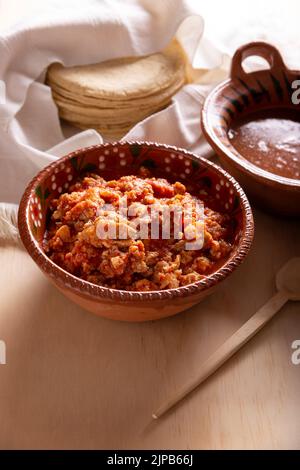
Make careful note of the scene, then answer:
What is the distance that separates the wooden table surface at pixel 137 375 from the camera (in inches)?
46.9

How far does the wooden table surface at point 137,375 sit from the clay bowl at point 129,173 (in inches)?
3.5

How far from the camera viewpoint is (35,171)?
167cm

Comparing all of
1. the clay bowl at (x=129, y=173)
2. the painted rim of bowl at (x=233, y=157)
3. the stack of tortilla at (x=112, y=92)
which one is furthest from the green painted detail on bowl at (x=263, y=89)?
the clay bowl at (x=129, y=173)

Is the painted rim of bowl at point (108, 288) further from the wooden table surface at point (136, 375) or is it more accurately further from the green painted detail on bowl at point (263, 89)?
the green painted detail on bowl at point (263, 89)

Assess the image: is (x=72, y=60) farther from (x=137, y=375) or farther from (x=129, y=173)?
(x=137, y=375)

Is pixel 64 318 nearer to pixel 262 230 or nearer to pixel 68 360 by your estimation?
pixel 68 360

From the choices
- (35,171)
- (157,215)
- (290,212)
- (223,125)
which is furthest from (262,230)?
(35,171)

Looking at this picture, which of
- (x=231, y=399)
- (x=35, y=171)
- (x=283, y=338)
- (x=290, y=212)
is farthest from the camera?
(x=35, y=171)

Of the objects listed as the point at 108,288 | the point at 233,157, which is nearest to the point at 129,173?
the point at 233,157

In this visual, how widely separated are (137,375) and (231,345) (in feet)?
0.68

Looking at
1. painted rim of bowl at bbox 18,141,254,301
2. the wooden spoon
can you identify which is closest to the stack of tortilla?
painted rim of bowl at bbox 18,141,254,301

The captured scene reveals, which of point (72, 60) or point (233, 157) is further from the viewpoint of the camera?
point (72, 60)

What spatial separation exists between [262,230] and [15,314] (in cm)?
66

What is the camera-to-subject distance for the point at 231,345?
1.32 metres
